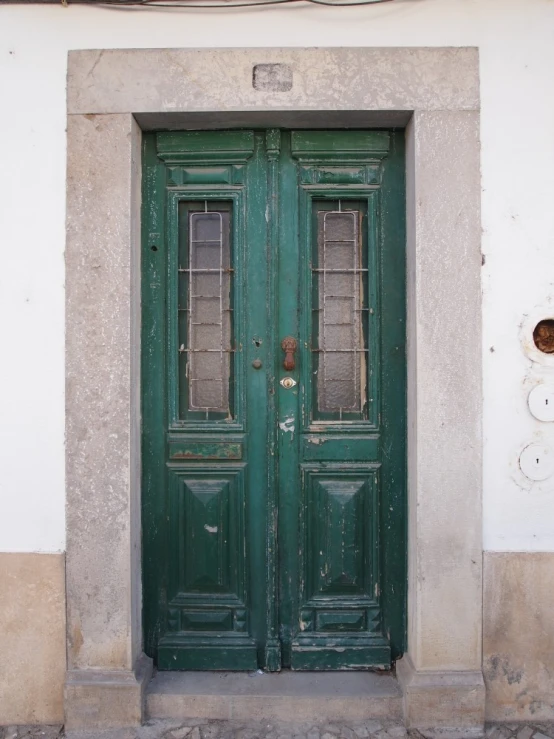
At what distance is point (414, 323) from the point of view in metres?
3.15

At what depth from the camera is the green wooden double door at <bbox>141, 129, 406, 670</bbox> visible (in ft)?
10.9

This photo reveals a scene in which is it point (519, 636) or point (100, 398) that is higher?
point (100, 398)

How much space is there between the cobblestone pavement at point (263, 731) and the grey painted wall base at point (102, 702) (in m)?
0.04

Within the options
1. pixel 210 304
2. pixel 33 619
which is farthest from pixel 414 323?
pixel 33 619

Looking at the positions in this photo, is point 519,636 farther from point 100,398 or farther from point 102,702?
point 100,398

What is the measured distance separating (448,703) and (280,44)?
324cm

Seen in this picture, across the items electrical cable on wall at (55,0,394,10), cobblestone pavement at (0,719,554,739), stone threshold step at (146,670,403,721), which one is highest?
electrical cable on wall at (55,0,394,10)

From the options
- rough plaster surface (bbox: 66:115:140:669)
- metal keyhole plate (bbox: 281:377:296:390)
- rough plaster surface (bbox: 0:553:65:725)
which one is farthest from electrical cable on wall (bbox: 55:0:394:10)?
rough plaster surface (bbox: 0:553:65:725)

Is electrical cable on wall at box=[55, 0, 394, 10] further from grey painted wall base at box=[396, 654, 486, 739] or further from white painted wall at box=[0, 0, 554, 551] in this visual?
grey painted wall base at box=[396, 654, 486, 739]

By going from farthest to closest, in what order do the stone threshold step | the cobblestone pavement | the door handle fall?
the door handle, the stone threshold step, the cobblestone pavement

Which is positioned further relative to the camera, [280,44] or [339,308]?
[339,308]

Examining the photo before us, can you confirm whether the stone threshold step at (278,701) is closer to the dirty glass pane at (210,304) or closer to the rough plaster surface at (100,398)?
the rough plaster surface at (100,398)

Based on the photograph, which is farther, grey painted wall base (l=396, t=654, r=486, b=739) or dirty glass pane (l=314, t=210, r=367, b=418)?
dirty glass pane (l=314, t=210, r=367, b=418)

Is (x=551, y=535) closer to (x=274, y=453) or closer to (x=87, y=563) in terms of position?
(x=274, y=453)
